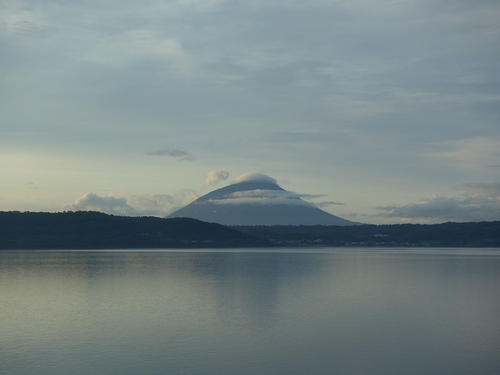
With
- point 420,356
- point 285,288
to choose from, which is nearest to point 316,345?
point 420,356

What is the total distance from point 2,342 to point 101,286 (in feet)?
92.2

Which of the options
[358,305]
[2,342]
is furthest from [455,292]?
[2,342]

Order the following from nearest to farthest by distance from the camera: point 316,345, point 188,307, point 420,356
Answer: point 420,356
point 316,345
point 188,307

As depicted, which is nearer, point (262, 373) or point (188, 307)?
point (262, 373)

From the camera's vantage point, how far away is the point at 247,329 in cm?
3155

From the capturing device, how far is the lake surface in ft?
78.6

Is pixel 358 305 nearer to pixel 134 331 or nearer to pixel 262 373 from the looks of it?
pixel 134 331

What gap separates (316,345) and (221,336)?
5.29 meters

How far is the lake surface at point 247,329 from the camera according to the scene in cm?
2395

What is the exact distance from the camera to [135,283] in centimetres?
5912

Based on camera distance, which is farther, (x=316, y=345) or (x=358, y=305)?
(x=358, y=305)

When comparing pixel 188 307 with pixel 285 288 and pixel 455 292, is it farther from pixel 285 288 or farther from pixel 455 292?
pixel 455 292

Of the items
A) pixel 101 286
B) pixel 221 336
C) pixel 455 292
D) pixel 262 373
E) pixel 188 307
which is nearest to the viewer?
pixel 262 373

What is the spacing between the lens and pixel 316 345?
27.7 metres
